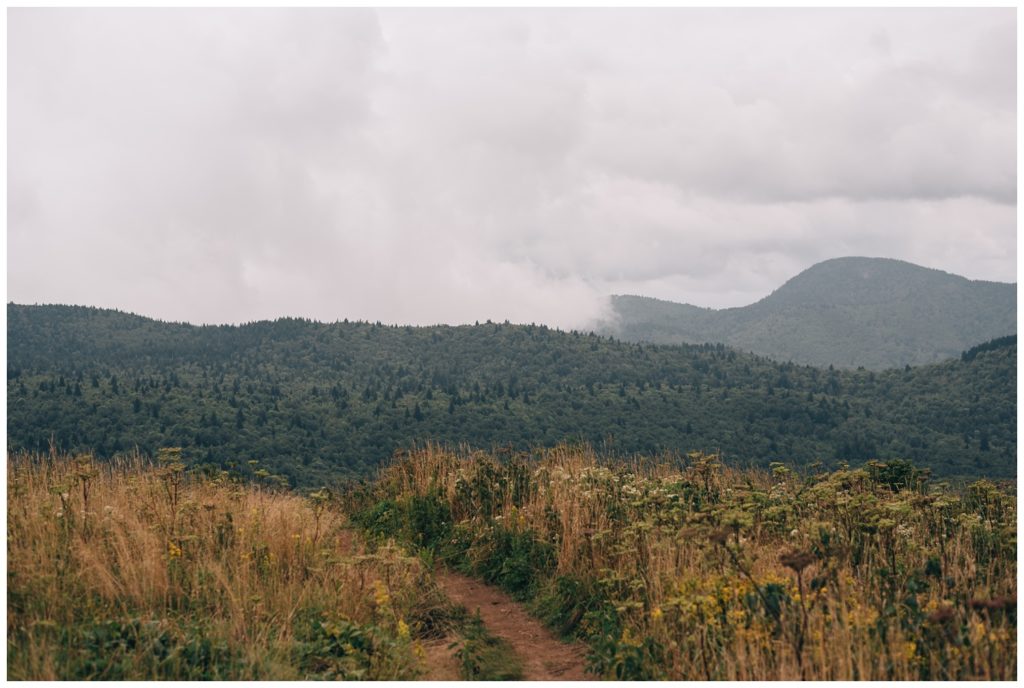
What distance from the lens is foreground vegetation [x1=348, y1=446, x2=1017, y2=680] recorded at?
514 cm

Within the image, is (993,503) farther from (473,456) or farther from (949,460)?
(949,460)

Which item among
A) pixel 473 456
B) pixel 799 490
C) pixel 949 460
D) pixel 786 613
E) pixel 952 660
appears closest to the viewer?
pixel 952 660

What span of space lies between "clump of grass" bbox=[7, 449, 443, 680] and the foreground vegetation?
5.31 ft

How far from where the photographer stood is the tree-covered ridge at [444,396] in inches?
3120

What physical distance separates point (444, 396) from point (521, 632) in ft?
334

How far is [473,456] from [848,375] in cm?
13094

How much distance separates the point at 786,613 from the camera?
5.60m

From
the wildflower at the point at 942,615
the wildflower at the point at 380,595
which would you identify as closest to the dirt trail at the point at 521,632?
the wildflower at the point at 380,595

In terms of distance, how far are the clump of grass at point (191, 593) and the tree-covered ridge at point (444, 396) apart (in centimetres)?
3704

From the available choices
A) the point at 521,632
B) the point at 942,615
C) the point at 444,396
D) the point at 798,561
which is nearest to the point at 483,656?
the point at 521,632

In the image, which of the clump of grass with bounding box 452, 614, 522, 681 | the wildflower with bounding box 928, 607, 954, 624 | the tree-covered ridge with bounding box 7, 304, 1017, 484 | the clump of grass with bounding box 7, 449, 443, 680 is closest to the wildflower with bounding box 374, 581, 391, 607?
the clump of grass with bounding box 7, 449, 443, 680

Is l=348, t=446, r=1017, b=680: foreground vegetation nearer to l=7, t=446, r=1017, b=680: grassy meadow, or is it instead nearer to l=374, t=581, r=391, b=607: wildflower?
l=7, t=446, r=1017, b=680: grassy meadow

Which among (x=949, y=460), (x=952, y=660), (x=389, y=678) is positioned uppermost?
(x=952, y=660)

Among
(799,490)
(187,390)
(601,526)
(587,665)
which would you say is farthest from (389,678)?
(187,390)
